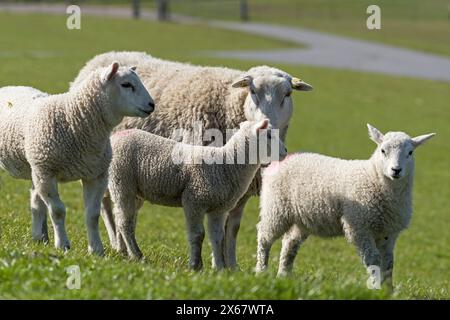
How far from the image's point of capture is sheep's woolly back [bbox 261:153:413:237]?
760 centimetres

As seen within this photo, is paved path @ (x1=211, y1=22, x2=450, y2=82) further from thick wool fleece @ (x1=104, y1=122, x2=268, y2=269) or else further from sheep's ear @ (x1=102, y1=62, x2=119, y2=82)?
sheep's ear @ (x1=102, y1=62, x2=119, y2=82)

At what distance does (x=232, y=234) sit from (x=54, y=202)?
6.60 feet

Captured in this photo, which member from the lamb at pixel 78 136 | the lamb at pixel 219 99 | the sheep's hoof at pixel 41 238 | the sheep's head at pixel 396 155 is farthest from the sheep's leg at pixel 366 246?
the sheep's hoof at pixel 41 238

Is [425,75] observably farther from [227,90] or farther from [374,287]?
[374,287]

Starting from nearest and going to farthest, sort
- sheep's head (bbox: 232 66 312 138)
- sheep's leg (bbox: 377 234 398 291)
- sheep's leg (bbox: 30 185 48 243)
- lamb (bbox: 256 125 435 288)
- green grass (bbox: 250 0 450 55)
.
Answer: lamb (bbox: 256 125 435 288) < sheep's leg (bbox: 377 234 398 291) < sheep's leg (bbox: 30 185 48 243) < sheep's head (bbox: 232 66 312 138) < green grass (bbox: 250 0 450 55)

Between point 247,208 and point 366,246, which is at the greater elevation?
point 366,246

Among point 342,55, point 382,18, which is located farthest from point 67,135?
point 382,18

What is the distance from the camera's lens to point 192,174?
25.6ft

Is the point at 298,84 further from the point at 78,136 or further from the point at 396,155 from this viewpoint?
the point at 78,136

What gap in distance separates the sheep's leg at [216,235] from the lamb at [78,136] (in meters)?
0.92

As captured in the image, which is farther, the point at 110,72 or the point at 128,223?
the point at 128,223

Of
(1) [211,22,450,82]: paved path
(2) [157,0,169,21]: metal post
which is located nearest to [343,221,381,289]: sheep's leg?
(1) [211,22,450,82]: paved path

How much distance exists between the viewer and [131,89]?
7.54 meters

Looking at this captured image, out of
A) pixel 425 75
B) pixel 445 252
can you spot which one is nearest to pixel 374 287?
pixel 445 252
